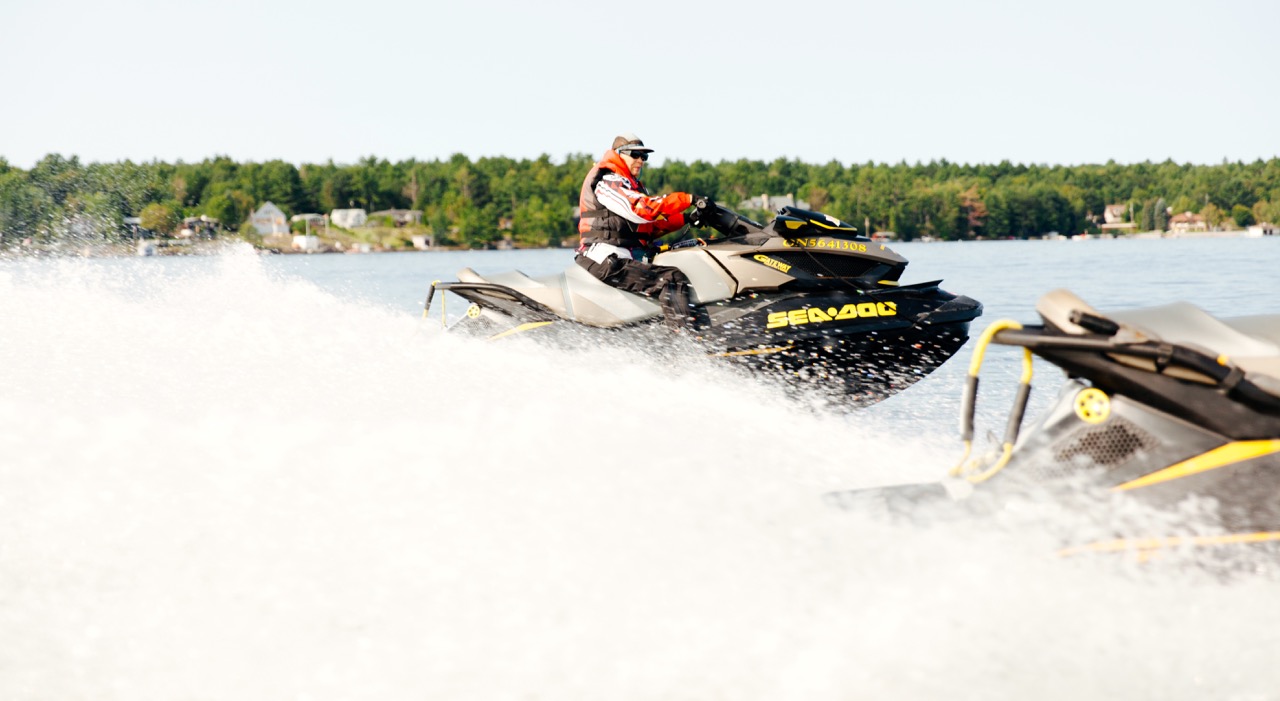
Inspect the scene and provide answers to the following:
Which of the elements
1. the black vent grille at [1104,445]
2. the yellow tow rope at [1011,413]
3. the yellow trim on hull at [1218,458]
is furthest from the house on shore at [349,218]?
the yellow trim on hull at [1218,458]

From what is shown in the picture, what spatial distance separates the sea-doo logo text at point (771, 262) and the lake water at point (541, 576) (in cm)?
163

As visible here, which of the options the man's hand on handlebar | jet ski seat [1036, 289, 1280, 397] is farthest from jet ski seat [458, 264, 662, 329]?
jet ski seat [1036, 289, 1280, 397]

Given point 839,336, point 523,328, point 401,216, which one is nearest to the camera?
point 839,336

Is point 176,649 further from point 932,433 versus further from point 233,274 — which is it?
point 233,274

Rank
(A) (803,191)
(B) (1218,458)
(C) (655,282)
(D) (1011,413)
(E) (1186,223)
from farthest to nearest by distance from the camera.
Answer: (A) (803,191)
(E) (1186,223)
(C) (655,282)
(D) (1011,413)
(B) (1218,458)

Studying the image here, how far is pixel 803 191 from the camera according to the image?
280ft

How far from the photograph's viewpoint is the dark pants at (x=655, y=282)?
619 cm

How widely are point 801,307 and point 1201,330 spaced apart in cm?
333

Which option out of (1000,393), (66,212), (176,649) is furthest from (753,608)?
(66,212)

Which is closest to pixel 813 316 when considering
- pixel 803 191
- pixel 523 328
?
pixel 523 328

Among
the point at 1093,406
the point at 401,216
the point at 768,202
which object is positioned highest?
the point at 768,202

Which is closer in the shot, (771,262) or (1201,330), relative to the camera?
(1201,330)

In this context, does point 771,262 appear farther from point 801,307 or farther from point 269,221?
point 269,221

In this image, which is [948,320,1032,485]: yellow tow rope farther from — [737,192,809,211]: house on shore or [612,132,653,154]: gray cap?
[737,192,809,211]: house on shore
